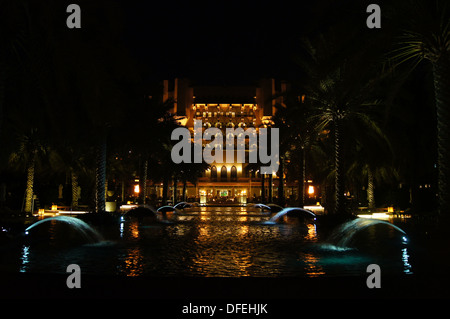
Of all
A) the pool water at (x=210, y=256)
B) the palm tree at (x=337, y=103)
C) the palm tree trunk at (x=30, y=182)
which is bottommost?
the pool water at (x=210, y=256)

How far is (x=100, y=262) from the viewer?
29.4ft

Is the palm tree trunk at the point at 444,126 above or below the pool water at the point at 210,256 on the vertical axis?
above

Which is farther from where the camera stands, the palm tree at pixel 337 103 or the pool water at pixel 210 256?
the palm tree at pixel 337 103

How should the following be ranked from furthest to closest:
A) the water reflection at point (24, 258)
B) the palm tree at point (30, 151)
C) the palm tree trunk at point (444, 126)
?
the palm tree at point (30, 151) → the palm tree trunk at point (444, 126) → the water reflection at point (24, 258)

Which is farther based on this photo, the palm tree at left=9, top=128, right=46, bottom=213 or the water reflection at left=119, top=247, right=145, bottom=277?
the palm tree at left=9, top=128, right=46, bottom=213

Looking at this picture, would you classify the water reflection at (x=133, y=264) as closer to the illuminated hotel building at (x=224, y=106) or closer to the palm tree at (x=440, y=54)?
the palm tree at (x=440, y=54)

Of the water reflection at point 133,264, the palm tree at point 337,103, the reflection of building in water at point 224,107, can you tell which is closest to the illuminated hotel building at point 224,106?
the reflection of building in water at point 224,107

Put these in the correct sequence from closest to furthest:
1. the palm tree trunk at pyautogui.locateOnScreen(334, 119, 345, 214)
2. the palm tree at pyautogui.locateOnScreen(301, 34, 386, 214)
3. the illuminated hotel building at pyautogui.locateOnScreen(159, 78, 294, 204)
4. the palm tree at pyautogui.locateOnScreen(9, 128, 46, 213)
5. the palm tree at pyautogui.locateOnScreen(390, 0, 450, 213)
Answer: the palm tree at pyautogui.locateOnScreen(390, 0, 450, 213)
the palm tree at pyautogui.locateOnScreen(301, 34, 386, 214)
the palm tree trunk at pyautogui.locateOnScreen(334, 119, 345, 214)
the palm tree at pyautogui.locateOnScreen(9, 128, 46, 213)
the illuminated hotel building at pyautogui.locateOnScreen(159, 78, 294, 204)

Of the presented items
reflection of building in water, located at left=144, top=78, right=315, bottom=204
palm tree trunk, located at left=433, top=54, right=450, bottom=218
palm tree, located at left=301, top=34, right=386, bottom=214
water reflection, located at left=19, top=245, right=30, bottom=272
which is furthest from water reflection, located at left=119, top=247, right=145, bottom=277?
reflection of building in water, located at left=144, top=78, right=315, bottom=204

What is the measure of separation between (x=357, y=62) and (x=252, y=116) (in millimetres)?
103928

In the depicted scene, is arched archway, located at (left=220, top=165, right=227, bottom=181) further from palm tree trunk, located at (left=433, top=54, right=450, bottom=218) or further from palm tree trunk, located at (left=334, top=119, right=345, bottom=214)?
palm tree trunk, located at (left=433, top=54, right=450, bottom=218)

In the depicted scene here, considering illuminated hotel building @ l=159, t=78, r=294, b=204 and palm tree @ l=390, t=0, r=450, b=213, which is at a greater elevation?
illuminated hotel building @ l=159, t=78, r=294, b=204
